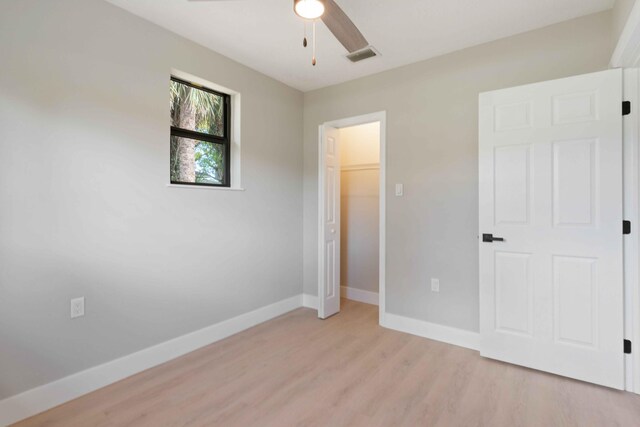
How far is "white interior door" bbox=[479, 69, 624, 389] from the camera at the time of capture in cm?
201

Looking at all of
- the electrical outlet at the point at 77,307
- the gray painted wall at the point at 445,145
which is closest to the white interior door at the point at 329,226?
the gray painted wall at the point at 445,145

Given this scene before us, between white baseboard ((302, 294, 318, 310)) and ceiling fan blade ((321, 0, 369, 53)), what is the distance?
2728 millimetres

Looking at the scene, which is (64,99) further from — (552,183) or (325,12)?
(552,183)

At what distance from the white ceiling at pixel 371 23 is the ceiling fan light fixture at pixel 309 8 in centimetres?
68

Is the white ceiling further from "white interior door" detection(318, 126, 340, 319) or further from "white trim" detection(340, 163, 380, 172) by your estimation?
"white trim" detection(340, 163, 380, 172)

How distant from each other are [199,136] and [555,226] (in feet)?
9.72

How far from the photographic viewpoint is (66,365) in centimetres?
192

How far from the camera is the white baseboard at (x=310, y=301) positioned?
144 inches

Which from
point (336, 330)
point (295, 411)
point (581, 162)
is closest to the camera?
point (295, 411)

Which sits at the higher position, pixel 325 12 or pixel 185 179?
pixel 325 12

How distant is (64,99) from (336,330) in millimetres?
2815

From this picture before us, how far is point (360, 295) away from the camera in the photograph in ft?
13.1

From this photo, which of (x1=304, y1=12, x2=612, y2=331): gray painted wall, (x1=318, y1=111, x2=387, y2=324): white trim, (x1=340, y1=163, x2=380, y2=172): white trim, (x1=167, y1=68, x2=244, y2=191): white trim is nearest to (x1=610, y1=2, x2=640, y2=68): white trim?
(x1=304, y1=12, x2=612, y2=331): gray painted wall

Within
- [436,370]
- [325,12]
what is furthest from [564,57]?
[436,370]
